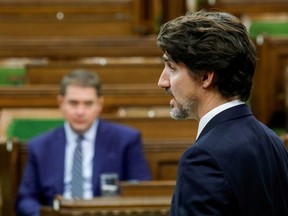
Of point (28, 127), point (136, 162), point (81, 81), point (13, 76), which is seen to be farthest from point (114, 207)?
point (13, 76)

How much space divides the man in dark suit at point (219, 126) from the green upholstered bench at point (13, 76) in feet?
6.03

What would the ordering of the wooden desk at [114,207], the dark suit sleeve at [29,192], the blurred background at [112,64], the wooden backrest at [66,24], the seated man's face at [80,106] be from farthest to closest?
the wooden backrest at [66,24], the blurred background at [112,64], the seated man's face at [80,106], the dark suit sleeve at [29,192], the wooden desk at [114,207]

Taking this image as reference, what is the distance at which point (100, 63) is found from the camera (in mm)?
2641

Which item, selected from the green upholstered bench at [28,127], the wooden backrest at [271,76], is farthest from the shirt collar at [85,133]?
the wooden backrest at [271,76]

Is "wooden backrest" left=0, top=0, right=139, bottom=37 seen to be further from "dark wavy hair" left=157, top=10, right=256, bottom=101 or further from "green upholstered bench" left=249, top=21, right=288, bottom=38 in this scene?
"dark wavy hair" left=157, top=10, right=256, bottom=101

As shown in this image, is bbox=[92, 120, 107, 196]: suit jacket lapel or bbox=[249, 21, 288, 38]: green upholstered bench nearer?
bbox=[92, 120, 107, 196]: suit jacket lapel

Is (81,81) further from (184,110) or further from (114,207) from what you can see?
(184,110)

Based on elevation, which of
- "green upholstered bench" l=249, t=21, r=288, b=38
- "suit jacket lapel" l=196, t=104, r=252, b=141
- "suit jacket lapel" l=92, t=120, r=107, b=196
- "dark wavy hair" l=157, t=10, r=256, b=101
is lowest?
"suit jacket lapel" l=92, t=120, r=107, b=196

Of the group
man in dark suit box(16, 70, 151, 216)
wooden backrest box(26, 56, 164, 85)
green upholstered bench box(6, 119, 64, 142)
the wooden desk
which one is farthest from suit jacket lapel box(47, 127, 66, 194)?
wooden backrest box(26, 56, 164, 85)

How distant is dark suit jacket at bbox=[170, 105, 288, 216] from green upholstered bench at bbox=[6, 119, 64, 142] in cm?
148

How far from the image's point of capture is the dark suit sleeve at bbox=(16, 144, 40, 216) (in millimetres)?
2002

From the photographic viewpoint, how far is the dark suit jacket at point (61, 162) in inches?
80.7

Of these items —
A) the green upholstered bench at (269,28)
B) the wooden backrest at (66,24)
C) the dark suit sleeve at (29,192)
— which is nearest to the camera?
the dark suit sleeve at (29,192)

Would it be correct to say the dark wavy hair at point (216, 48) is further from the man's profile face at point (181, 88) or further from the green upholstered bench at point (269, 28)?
the green upholstered bench at point (269, 28)
